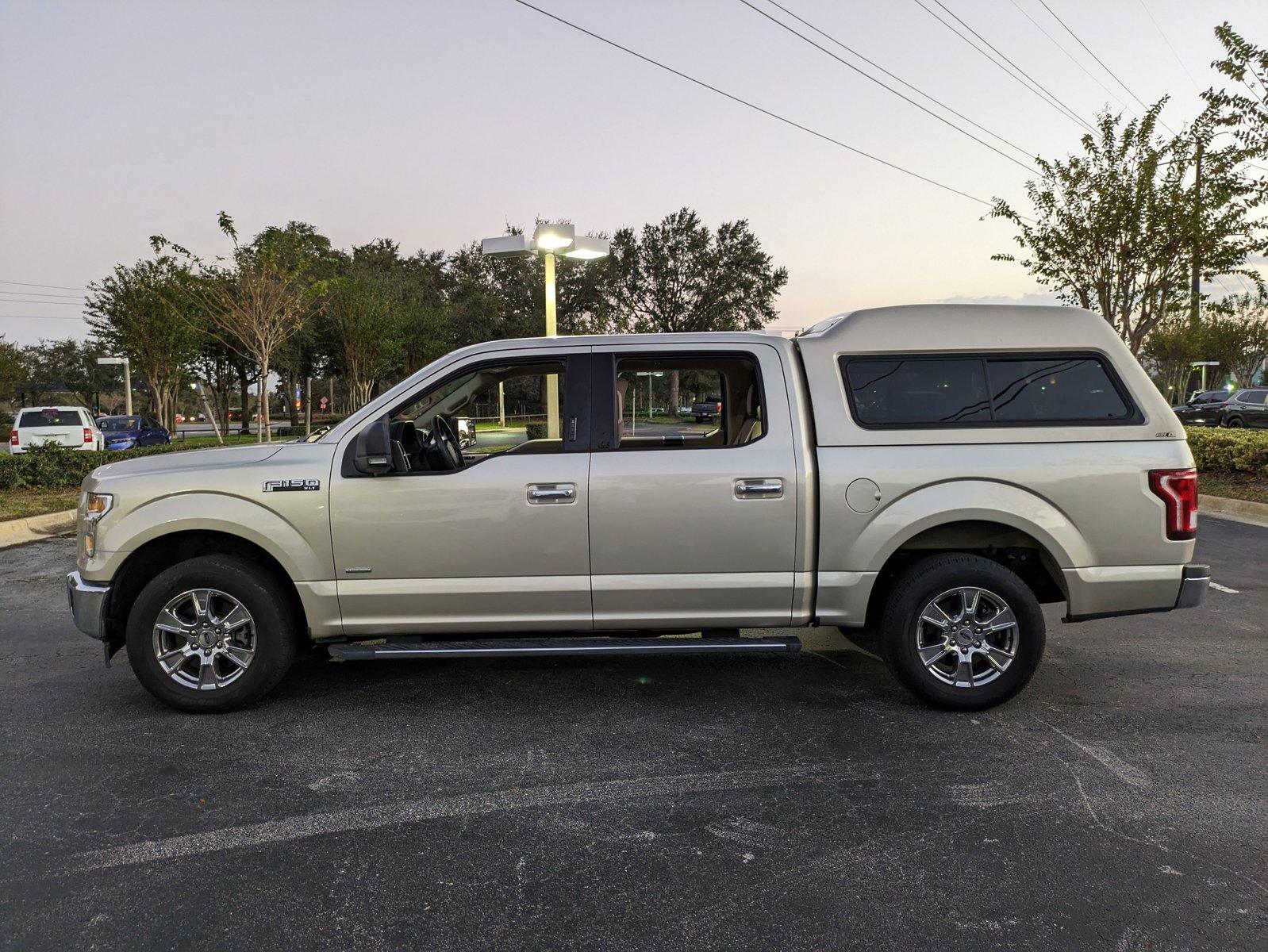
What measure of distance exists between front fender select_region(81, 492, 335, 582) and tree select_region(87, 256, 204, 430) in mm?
27095

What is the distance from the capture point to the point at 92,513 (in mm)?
4598

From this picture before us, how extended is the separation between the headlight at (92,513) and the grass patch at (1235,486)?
1315cm

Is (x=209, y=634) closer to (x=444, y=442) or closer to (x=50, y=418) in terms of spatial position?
(x=444, y=442)

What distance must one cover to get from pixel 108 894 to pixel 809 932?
7.58ft

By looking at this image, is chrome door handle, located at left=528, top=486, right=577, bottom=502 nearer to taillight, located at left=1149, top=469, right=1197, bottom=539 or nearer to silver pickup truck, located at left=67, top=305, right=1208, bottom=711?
silver pickup truck, located at left=67, top=305, right=1208, bottom=711

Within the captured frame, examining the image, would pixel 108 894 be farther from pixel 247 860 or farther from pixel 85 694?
pixel 85 694

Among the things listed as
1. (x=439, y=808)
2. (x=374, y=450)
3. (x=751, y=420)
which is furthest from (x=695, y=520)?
(x=439, y=808)

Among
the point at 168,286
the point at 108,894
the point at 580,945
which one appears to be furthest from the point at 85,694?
the point at 168,286

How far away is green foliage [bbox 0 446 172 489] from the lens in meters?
13.6

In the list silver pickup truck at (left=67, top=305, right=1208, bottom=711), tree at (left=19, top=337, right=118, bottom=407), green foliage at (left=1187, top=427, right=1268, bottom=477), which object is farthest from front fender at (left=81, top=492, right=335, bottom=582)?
tree at (left=19, top=337, right=118, bottom=407)

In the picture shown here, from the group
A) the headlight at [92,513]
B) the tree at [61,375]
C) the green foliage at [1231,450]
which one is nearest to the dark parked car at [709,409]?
the headlight at [92,513]

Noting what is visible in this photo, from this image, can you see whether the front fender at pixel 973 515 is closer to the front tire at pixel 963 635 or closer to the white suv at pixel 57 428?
the front tire at pixel 963 635

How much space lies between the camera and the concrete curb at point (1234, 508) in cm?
1151

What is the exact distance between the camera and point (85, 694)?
4.99 metres
